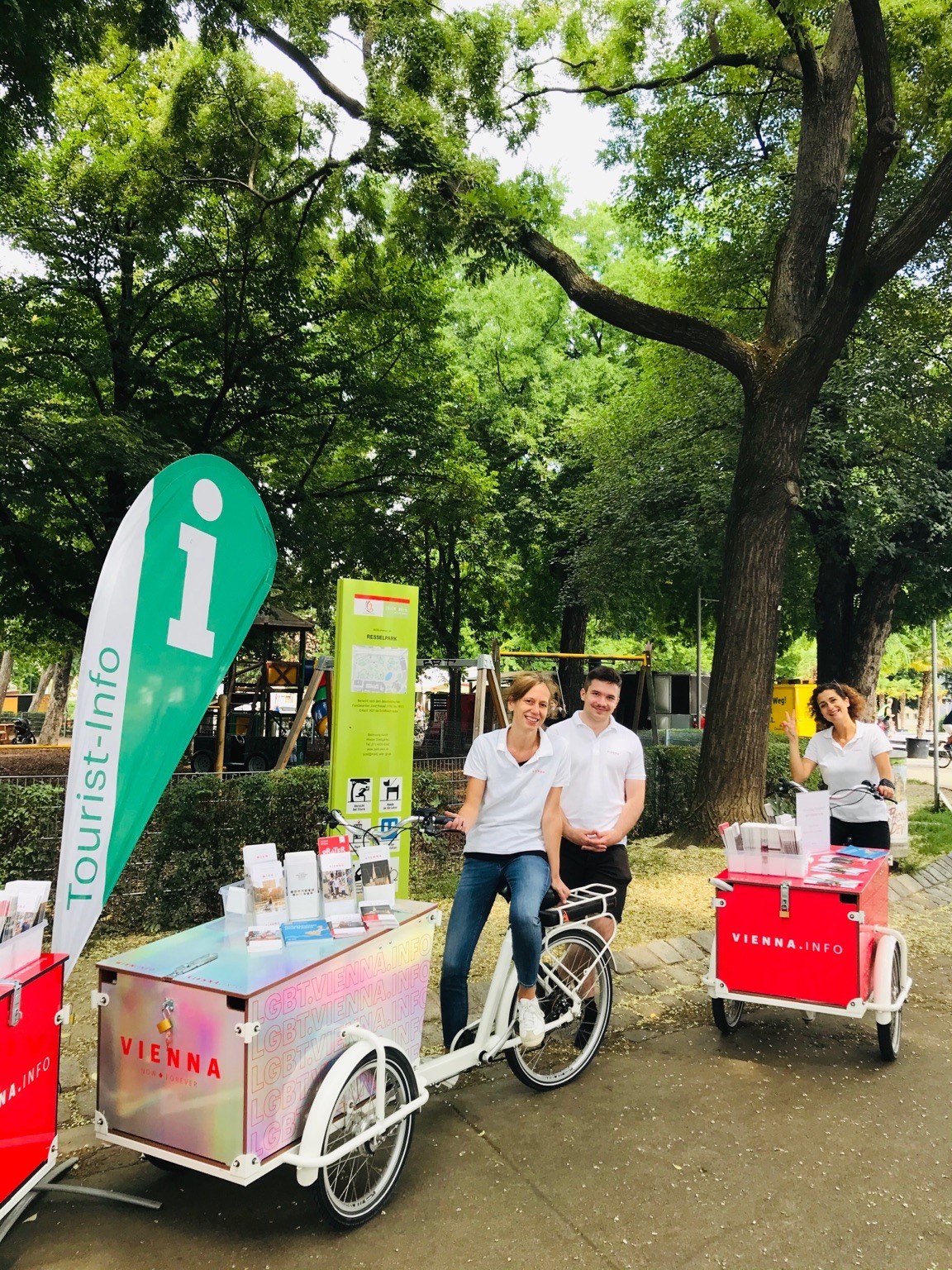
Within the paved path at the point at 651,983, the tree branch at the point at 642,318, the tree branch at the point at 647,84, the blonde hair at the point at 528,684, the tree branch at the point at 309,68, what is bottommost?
the paved path at the point at 651,983

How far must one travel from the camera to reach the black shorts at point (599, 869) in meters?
4.55

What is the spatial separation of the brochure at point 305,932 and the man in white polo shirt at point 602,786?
1.59m

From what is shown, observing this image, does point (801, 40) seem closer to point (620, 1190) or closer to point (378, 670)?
point (378, 670)

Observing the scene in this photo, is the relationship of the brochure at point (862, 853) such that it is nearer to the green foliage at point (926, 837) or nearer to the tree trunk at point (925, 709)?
the green foliage at point (926, 837)

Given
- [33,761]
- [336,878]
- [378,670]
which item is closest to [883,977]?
[336,878]

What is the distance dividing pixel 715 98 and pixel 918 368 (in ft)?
17.4

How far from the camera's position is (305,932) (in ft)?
10.2

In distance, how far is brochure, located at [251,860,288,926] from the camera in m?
3.15

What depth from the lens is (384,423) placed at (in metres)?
13.9

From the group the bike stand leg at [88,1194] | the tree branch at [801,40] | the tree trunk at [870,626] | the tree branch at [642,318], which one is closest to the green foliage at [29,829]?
the bike stand leg at [88,1194]

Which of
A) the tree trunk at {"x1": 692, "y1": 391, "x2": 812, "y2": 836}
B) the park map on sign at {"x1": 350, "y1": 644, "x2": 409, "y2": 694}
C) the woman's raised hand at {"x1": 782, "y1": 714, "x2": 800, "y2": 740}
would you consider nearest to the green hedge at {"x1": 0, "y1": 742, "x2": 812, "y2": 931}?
the park map on sign at {"x1": 350, "y1": 644, "x2": 409, "y2": 694}

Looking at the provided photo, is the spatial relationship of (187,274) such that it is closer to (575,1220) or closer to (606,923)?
(606,923)

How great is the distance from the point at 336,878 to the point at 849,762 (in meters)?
3.65

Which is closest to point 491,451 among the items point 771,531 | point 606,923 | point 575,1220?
point 771,531
